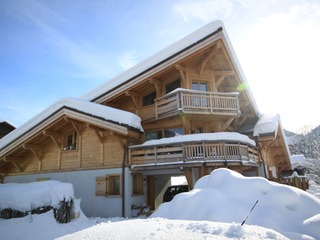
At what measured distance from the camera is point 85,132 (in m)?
17.0

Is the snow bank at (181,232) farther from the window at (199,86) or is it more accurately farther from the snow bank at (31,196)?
the window at (199,86)

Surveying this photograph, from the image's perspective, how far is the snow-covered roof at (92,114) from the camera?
14.6 metres

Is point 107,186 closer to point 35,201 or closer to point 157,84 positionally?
point 35,201

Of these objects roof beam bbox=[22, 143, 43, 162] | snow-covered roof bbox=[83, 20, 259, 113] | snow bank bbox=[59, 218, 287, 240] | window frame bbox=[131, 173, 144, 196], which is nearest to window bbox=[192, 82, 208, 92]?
snow-covered roof bbox=[83, 20, 259, 113]

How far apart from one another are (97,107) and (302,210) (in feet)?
41.5

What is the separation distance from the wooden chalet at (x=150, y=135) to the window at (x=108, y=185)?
0.06 meters

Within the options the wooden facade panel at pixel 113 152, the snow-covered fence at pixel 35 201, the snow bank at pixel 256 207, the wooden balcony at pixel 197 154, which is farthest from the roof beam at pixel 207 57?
the snow-covered fence at pixel 35 201

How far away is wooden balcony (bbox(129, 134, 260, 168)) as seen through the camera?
1264 centimetres

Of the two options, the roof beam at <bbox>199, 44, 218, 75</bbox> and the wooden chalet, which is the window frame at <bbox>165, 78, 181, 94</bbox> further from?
the roof beam at <bbox>199, 44, 218, 75</bbox>

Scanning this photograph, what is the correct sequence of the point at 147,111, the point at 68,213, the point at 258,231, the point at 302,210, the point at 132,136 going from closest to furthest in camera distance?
the point at 258,231 → the point at 302,210 → the point at 68,213 → the point at 132,136 → the point at 147,111

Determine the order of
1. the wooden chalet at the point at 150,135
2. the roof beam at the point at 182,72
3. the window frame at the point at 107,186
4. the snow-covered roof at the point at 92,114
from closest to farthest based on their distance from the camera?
the wooden chalet at the point at 150,135, the snow-covered roof at the point at 92,114, the window frame at the point at 107,186, the roof beam at the point at 182,72

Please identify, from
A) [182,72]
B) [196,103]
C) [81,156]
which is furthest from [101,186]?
[182,72]

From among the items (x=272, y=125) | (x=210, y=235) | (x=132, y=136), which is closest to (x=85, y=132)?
(x=132, y=136)

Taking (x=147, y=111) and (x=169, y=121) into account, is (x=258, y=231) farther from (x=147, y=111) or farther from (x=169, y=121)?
(x=147, y=111)
